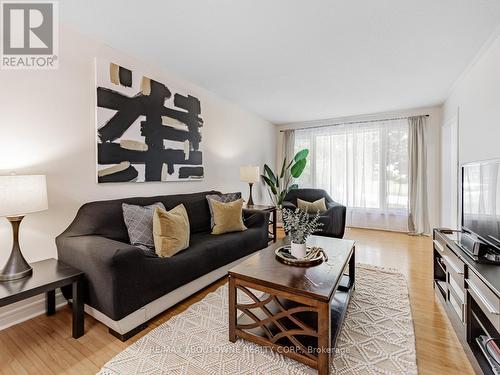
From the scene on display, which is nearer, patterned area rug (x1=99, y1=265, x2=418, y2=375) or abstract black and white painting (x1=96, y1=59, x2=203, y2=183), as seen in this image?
patterned area rug (x1=99, y1=265, x2=418, y2=375)

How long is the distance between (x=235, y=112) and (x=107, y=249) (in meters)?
3.22

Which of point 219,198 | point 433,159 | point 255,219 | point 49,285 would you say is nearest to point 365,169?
point 433,159

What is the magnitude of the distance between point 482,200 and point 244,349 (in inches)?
81.3

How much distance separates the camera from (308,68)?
9.10 feet

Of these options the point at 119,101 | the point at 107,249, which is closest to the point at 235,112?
the point at 119,101

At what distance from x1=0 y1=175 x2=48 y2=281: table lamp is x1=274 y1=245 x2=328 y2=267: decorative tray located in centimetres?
168

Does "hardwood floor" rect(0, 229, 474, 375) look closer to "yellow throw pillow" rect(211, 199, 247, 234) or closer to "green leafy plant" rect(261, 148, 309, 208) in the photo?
"yellow throw pillow" rect(211, 199, 247, 234)

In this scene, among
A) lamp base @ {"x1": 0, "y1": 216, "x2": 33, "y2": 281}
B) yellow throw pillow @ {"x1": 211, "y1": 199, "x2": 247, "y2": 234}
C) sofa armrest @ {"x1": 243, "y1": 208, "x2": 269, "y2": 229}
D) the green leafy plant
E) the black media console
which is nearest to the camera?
the black media console

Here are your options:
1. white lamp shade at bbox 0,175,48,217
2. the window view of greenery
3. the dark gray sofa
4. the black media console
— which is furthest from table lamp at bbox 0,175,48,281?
the window view of greenery

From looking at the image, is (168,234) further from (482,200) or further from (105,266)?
(482,200)

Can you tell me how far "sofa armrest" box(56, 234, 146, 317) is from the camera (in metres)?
1.49

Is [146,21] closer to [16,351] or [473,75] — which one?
[16,351]

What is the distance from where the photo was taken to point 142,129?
257cm

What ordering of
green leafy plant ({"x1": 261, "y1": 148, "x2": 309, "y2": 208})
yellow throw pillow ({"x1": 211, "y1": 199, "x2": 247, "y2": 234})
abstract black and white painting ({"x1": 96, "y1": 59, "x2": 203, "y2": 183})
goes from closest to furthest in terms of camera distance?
abstract black and white painting ({"x1": 96, "y1": 59, "x2": 203, "y2": 183})
yellow throw pillow ({"x1": 211, "y1": 199, "x2": 247, "y2": 234})
green leafy plant ({"x1": 261, "y1": 148, "x2": 309, "y2": 208})
